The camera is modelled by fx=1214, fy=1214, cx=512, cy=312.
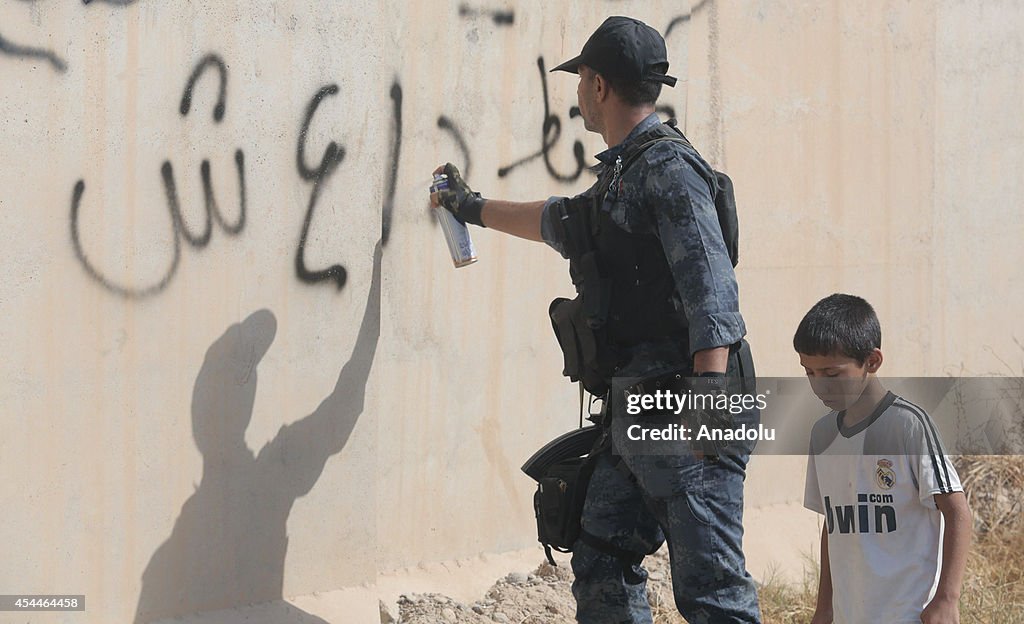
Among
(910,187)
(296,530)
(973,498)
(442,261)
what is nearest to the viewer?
(296,530)

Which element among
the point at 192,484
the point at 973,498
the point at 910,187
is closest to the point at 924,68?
the point at 910,187

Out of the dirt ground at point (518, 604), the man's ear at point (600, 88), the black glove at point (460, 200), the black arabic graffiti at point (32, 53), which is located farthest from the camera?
the dirt ground at point (518, 604)

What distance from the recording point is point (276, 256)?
3.26 metres

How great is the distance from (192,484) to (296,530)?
1.12ft

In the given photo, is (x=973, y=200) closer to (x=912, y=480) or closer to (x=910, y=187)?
(x=910, y=187)

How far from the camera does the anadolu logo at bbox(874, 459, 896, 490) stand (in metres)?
2.62

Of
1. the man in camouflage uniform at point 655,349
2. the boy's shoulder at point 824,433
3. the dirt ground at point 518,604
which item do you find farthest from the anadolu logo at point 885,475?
the dirt ground at point 518,604

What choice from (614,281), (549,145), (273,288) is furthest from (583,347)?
(549,145)

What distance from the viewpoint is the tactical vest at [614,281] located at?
2793 mm

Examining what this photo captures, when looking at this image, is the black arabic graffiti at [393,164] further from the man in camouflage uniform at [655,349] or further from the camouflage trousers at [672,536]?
the camouflage trousers at [672,536]

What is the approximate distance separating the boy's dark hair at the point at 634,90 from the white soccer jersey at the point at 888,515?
886mm

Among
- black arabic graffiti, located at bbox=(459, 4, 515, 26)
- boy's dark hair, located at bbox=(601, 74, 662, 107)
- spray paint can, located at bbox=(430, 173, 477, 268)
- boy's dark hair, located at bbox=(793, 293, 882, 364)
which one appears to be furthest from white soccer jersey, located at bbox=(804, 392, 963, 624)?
black arabic graffiti, located at bbox=(459, 4, 515, 26)

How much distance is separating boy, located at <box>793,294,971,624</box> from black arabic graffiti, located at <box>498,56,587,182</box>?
145cm

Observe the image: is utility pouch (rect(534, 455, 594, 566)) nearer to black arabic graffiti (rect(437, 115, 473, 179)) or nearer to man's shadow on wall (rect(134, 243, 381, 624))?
man's shadow on wall (rect(134, 243, 381, 624))
